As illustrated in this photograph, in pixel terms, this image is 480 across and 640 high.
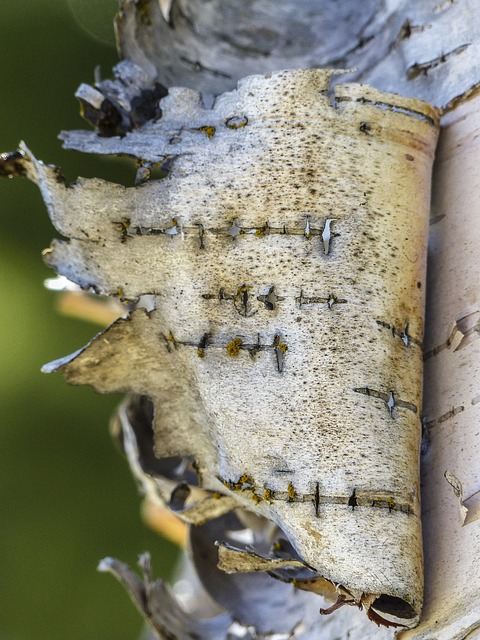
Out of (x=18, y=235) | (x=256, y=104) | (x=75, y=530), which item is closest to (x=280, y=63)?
(x=256, y=104)

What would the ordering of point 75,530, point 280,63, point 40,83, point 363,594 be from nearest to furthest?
point 363,594
point 280,63
point 40,83
point 75,530

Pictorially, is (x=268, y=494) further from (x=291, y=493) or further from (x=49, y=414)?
(x=49, y=414)

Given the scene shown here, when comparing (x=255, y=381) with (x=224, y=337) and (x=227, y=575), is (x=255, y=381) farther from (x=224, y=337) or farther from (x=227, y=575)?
(x=227, y=575)

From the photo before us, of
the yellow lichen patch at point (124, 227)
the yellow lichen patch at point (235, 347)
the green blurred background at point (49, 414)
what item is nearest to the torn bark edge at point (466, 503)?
the yellow lichen patch at point (235, 347)

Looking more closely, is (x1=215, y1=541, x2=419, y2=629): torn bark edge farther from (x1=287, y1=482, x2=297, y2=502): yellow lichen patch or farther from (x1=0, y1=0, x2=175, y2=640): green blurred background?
(x1=0, y1=0, x2=175, y2=640): green blurred background

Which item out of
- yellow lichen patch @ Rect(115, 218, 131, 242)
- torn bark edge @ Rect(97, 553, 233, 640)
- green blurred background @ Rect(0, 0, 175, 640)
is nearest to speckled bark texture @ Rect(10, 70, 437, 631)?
yellow lichen patch @ Rect(115, 218, 131, 242)

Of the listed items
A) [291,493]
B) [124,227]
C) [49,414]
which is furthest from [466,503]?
[49,414]
